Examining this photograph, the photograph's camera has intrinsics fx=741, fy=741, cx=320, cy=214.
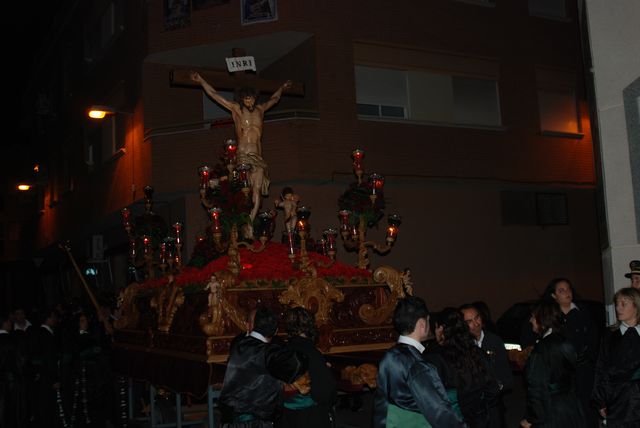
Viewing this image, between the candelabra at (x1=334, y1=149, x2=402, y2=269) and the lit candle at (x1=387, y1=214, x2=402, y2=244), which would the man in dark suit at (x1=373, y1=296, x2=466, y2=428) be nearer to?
the lit candle at (x1=387, y1=214, x2=402, y2=244)

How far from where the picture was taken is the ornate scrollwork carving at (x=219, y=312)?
841 cm

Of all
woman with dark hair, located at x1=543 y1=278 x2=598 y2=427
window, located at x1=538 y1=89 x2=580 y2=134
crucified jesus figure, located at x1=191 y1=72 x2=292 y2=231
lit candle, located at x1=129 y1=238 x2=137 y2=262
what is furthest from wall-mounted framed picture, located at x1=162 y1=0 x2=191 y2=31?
woman with dark hair, located at x1=543 y1=278 x2=598 y2=427

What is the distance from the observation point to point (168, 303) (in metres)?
9.84

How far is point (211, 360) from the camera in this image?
26.9 ft

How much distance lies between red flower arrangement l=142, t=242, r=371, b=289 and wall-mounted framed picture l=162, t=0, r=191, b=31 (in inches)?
310

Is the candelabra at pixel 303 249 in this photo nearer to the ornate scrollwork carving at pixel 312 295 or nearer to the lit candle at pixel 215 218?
the ornate scrollwork carving at pixel 312 295

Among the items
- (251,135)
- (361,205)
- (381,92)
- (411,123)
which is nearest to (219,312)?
(361,205)

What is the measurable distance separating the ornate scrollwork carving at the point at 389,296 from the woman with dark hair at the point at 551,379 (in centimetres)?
374

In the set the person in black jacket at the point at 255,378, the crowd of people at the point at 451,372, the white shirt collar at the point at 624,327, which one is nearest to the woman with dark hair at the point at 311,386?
the crowd of people at the point at 451,372

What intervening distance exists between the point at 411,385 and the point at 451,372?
779 mm

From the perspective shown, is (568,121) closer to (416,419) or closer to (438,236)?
(438,236)

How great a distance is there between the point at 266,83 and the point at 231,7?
152 inches

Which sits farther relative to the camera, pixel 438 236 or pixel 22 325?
pixel 438 236

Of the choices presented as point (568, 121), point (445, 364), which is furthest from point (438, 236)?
point (445, 364)
